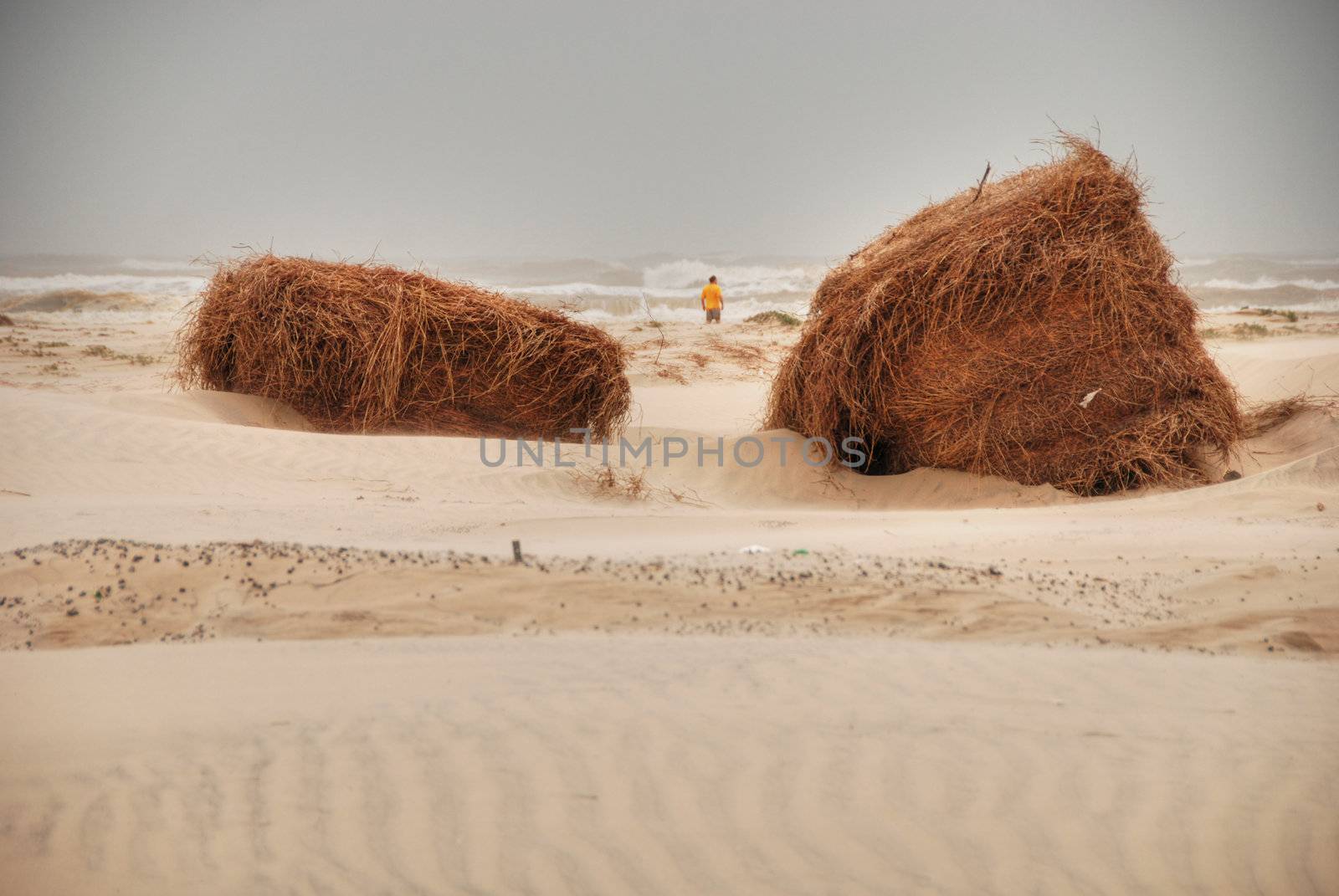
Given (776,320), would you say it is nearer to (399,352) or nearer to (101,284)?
(399,352)

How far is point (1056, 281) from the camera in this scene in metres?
7.45

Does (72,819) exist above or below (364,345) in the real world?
below

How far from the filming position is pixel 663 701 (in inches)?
128

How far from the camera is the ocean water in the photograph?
91.8 ft

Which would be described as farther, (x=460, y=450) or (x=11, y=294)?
(x=11, y=294)

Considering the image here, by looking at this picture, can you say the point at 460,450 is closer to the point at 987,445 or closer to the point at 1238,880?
the point at 987,445

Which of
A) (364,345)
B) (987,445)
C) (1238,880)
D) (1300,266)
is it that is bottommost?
(1238,880)

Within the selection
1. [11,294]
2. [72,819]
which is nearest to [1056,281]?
[72,819]

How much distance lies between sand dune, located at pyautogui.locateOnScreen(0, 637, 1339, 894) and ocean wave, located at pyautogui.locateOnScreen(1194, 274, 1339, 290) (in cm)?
3978

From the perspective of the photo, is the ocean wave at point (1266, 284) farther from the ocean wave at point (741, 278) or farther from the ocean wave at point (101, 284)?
the ocean wave at point (101, 284)

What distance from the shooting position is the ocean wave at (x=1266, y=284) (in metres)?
37.0

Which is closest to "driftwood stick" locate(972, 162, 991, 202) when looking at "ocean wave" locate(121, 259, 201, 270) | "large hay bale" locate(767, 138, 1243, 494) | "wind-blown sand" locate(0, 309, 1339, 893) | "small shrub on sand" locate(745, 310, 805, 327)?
"large hay bale" locate(767, 138, 1243, 494)

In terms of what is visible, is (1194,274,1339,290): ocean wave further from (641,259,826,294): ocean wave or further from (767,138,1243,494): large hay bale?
(767,138,1243,494): large hay bale

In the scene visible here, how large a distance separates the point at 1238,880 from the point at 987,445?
5.41m
